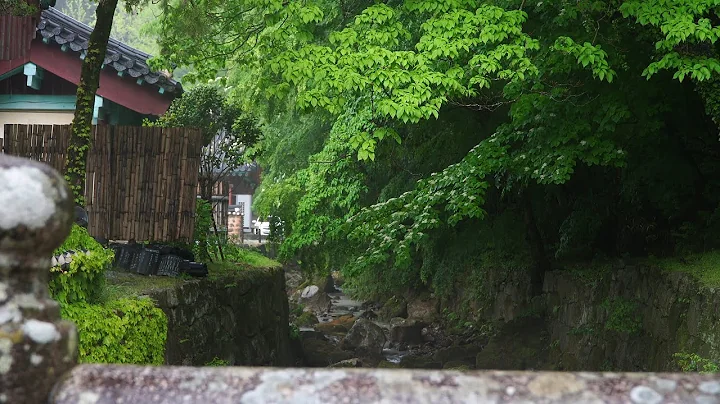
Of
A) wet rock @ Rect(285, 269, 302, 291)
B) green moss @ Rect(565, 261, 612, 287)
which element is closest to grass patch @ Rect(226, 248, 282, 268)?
green moss @ Rect(565, 261, 612, 287)

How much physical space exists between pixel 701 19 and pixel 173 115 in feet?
30.7

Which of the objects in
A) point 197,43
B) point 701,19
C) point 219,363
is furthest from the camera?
point 197,43

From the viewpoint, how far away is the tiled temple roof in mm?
15016

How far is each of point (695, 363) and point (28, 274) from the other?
8500mm

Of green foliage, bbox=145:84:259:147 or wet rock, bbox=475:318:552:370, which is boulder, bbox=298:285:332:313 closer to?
wet rock, bbox=475:318:552:370

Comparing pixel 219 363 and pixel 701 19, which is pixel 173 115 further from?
pixel 701 19

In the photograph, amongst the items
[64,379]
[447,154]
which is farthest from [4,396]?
[447,154]

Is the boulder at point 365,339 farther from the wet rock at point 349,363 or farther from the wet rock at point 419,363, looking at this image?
the wet rock at point 349,363

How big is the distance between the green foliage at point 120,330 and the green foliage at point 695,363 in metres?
6.07

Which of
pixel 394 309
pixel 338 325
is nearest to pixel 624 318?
pixel 338 325

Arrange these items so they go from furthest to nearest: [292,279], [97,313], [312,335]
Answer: [292,279], [312,335], [97,313]

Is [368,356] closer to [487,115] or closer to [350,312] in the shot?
[487,115]

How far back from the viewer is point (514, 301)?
1889 centimetres

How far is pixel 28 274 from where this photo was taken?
2.57m
